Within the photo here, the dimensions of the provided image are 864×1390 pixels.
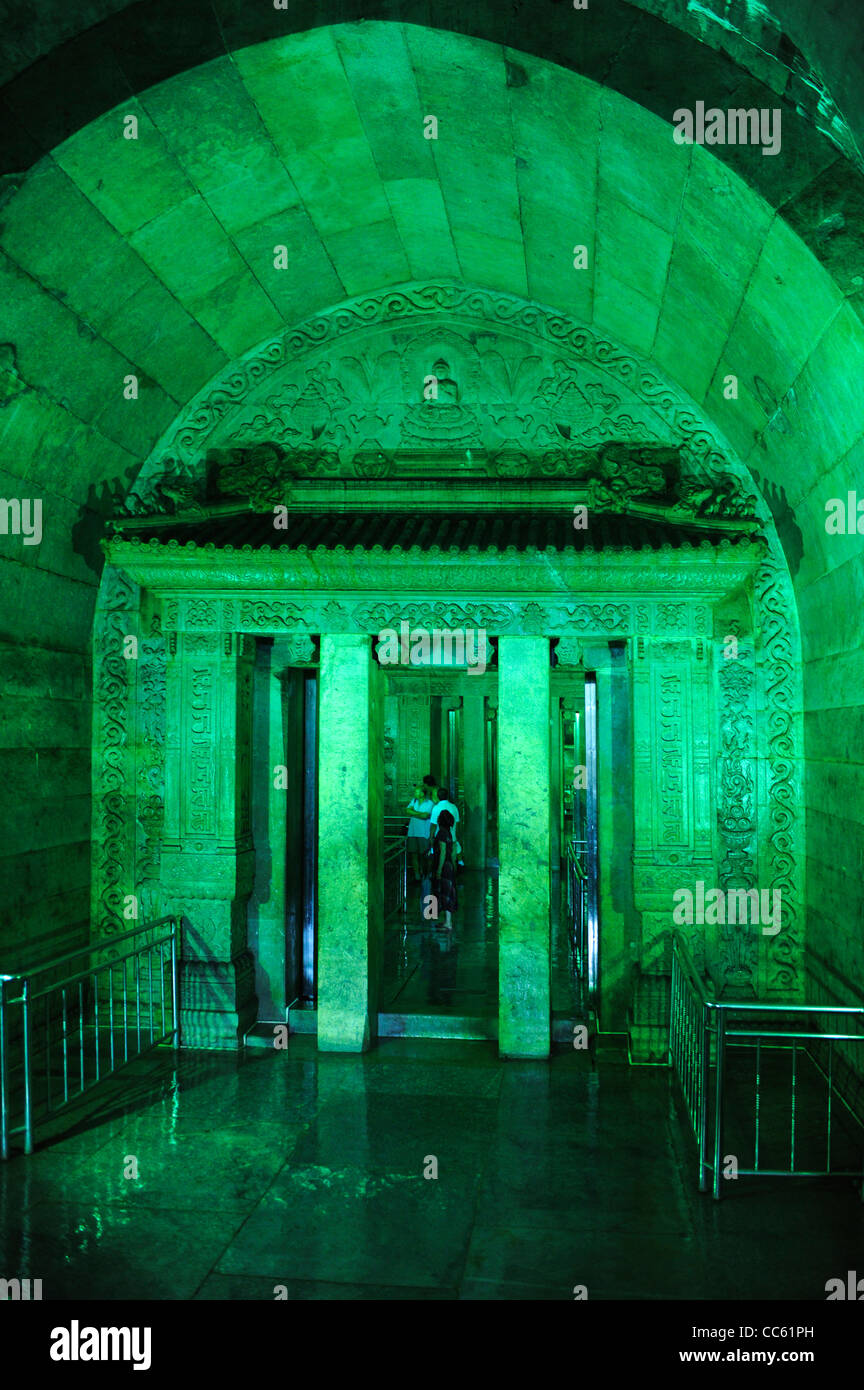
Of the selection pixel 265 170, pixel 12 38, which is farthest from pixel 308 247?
pixel 12 38

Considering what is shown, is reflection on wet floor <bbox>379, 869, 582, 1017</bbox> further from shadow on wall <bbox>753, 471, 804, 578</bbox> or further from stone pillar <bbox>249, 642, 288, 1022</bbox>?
shadow on wall <bbox>753, 471, 804, 578</bbox>

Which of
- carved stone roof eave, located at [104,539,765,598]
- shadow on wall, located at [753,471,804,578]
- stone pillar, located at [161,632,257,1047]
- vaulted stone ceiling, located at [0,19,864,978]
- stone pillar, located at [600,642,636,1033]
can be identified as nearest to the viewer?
vaulted stone ceiling, located at [0,19,864,978]

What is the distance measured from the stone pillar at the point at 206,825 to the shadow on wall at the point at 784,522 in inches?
159

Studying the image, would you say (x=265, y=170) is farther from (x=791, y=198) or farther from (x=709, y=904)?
(x=709, y=904)

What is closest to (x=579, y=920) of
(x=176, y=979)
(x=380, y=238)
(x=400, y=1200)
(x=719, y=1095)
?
(x=176, y=979)

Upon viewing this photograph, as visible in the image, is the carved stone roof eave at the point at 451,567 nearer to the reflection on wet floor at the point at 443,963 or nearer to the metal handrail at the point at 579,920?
the metal handrail at the point at 579,920

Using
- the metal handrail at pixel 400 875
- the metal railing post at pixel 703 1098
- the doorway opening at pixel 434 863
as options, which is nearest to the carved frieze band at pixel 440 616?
the doorway opening at pixel 434 863

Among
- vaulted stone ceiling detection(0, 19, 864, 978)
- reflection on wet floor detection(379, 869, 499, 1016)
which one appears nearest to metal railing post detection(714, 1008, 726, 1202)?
vaulted stone ceiling detection(0, 19, 864, 978)

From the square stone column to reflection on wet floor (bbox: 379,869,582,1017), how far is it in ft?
2.55

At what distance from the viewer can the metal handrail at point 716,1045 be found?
4.95 metres

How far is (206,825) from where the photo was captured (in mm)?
7742

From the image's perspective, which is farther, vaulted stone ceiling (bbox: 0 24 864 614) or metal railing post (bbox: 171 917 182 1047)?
metal railing post (bbox: 171 917 182 1047)

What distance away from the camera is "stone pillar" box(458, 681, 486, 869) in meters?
15.4

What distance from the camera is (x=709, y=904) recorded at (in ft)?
24.5
